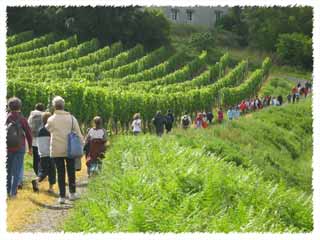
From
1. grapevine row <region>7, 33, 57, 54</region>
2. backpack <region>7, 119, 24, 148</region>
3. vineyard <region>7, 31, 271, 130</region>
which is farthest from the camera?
grapevine row <region>7, 33, 57, 54</region>

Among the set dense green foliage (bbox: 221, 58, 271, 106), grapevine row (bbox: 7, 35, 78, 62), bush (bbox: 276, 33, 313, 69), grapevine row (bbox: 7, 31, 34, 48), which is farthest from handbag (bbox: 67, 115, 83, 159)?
grapevine row (bbox: 7, 31, 34, 48)

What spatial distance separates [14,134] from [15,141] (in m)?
0.12

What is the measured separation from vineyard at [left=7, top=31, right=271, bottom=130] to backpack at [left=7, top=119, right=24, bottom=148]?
14.2m

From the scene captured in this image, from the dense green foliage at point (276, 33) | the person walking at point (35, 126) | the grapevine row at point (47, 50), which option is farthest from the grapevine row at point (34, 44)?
the person walking at point (35, 126)

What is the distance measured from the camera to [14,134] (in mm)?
8859

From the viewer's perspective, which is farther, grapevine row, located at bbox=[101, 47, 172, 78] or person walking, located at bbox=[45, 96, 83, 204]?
grapevine row, located at bbox=[101, 47, 172, 78]

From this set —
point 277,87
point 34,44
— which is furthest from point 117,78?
point 277,87

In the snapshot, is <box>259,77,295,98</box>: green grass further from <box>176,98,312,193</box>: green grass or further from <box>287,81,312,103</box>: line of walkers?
<box>176,98,312,193</box>: green grass

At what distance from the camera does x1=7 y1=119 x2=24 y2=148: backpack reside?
29.0 feet

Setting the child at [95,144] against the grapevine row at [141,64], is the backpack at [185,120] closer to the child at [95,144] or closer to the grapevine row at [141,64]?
the child at [95,144]

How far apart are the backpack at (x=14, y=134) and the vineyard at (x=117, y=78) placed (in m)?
14.2

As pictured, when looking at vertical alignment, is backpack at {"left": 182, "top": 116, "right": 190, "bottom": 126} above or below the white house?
below

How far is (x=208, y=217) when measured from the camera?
637 cm

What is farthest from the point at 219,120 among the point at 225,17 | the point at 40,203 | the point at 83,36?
the point at 225,17
